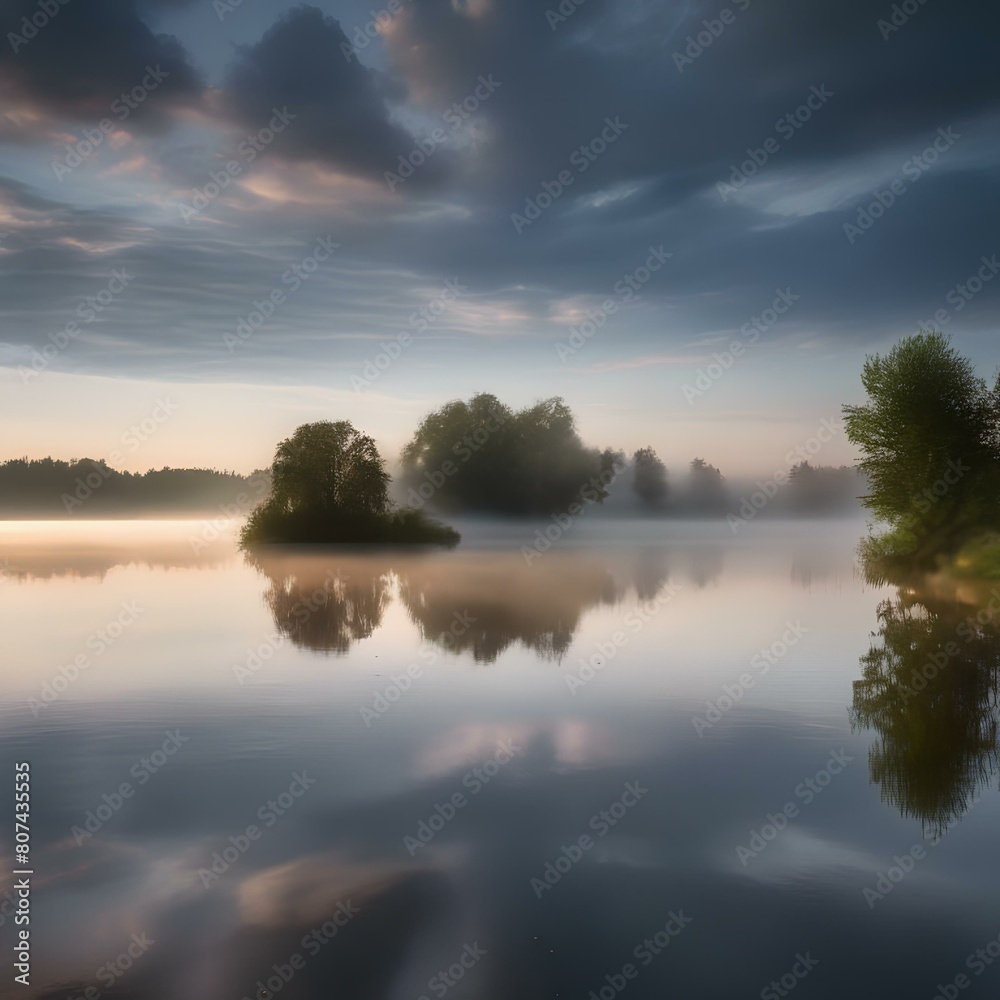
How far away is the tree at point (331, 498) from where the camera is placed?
73688 millimetres

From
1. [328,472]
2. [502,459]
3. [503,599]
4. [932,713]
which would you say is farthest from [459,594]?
[502,459]

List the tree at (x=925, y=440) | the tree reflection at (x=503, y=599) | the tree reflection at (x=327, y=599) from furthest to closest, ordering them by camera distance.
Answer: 1. the tree at (x=925, y=440)
2. the tree reflection at (x=327, y=599)
3. the tree reflection at (x=503, y=599)

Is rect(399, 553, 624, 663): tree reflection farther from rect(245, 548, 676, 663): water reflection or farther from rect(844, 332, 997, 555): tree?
rect(844, 332, 997, 555): tree

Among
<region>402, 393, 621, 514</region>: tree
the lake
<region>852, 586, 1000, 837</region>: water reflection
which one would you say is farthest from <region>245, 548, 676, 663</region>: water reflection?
<region>402, 393, 621, 514</region>: tree

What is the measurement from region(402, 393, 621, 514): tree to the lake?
80924mm

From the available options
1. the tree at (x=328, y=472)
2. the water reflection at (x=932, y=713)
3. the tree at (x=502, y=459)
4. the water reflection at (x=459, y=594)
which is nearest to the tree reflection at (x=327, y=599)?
the water reflection at (x=459, y=594)

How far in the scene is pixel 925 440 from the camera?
5059cm

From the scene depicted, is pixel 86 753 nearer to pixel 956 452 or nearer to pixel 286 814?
pixel 286 814

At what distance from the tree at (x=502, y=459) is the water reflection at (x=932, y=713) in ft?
259

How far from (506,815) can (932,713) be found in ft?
30.2

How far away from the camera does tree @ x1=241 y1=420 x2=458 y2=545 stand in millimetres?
73688

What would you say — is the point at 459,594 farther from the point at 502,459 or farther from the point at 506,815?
the point at 502,459

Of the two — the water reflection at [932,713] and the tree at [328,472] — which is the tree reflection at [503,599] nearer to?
the water reflection at [932,713]

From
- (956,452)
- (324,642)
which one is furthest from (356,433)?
(324,642)
